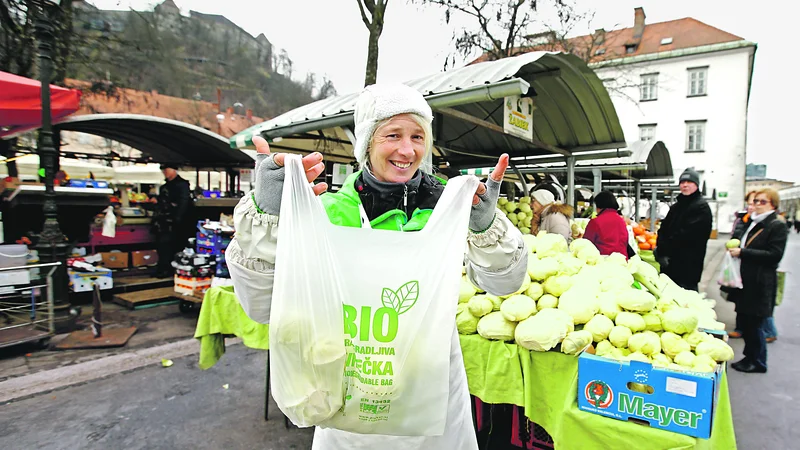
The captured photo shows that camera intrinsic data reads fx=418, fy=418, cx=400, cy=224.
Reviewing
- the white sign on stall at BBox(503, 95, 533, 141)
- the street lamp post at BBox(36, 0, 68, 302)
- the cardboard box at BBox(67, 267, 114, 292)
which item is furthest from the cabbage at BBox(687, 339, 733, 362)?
the cardboard box at BBox(67, 267, 114, 292)

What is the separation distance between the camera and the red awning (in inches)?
193

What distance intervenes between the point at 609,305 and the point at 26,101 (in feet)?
21.6

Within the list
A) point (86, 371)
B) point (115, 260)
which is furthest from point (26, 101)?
point (86, 371)

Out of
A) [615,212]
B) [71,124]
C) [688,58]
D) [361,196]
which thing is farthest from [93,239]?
[688,58]

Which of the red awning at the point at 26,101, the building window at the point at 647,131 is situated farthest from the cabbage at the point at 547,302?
the building window at the point at 647,131

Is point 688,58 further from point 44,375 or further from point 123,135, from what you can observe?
point 44,375

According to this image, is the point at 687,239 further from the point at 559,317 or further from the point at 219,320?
the point at 219,320

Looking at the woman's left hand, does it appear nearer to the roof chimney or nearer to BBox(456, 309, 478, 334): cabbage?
BBox(456, 309, 478, 334): cabbage

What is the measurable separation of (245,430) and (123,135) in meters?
7.20

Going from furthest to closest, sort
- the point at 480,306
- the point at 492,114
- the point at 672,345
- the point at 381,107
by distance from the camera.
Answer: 1. the point at 492,114
2. the point at 480,306
3. the point at 672,345
4. the point at 381,107

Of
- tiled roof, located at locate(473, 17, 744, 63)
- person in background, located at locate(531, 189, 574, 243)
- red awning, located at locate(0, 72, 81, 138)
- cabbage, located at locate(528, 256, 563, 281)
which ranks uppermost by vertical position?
tiled roof, located at locate(473, 17, 744, 63)

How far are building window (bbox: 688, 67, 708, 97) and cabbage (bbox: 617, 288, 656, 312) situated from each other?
3306cm

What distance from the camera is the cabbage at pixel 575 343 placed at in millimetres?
2150

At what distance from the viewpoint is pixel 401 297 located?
1117mm
